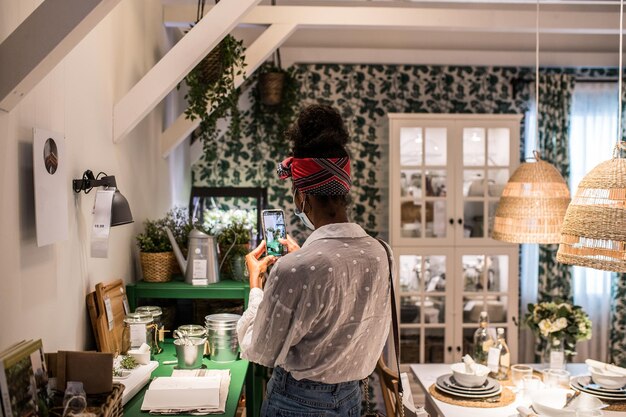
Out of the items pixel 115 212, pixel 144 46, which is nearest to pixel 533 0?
pixel 144 46

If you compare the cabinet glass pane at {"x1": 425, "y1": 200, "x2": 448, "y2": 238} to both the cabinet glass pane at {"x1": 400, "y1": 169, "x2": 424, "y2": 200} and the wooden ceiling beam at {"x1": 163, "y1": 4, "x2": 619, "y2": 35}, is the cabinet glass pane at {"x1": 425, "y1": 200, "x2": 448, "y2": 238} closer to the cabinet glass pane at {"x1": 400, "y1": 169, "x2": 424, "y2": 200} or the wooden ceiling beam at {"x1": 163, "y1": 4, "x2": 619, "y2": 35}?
the cabinet glass pane at {"x1": 400, "y1": 169, "x2": 424, "y2": 200}

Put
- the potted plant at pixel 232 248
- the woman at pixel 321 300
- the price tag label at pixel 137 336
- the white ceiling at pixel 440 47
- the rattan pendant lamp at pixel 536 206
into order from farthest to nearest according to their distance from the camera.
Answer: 1. the white ceiling at pixel 440 47
2. the potted plant at pixel 232 248
3. the rattan pendant lamp at pixel 536 206
4. the price tag label at pixel 137 336
5. the woman at pixel 321 300

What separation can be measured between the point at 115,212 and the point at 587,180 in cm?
154

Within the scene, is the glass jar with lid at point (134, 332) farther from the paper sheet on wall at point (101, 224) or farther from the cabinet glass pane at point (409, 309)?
the cabinet glass pane at point (409, 309)

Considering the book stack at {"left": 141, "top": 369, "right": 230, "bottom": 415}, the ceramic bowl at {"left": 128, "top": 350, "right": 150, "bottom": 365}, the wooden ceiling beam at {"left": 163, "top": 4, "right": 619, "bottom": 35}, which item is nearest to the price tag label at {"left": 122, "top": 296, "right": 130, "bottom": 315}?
the ceramic bowl at {"left": 128, "top": 350, "right": 150, "bottom": 365}

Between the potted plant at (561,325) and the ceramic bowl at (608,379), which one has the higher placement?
the potted plant at (561,325)

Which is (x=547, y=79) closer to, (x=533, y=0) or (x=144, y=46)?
(x=533, y=0)

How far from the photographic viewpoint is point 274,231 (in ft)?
7.77

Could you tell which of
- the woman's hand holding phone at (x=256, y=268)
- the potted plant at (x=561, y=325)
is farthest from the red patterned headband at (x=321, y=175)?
the potted plant at (x=561, y=325)

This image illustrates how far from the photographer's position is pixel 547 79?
5000mm

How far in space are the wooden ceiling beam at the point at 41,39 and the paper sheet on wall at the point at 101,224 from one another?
583mm

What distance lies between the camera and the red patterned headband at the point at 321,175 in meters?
1.74

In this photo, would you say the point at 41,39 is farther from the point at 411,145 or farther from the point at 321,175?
the point at 411,145

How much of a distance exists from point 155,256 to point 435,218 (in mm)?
2388
